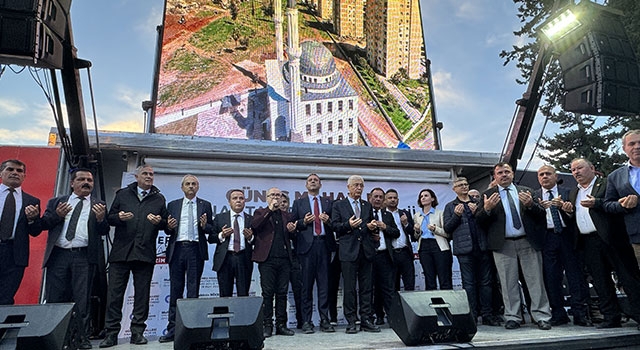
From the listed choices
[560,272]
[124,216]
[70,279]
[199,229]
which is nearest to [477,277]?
[560,272]

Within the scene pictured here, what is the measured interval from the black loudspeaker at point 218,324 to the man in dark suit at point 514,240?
2.44 metres

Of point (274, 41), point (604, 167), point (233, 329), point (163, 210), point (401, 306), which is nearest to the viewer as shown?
point (233, 329)

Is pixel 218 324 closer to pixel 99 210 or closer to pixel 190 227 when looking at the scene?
pixel 190 227

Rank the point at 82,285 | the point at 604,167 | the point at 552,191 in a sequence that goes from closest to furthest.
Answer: the point at 82,285
the point at 552,191
the point at 604,167

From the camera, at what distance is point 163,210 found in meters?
3.90

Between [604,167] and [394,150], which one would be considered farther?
[604,167]

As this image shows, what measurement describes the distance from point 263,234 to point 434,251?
6.71ft

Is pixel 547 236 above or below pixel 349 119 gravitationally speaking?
below

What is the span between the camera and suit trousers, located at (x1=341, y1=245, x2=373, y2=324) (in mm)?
3926

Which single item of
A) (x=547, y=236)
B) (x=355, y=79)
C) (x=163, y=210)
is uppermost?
(x=355, y=79)

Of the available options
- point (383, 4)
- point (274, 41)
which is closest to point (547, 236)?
point (274, 41)

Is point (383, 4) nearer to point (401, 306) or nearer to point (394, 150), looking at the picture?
point (394, 150)

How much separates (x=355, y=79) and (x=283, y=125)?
7.89ft

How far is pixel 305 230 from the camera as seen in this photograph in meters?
4.32
